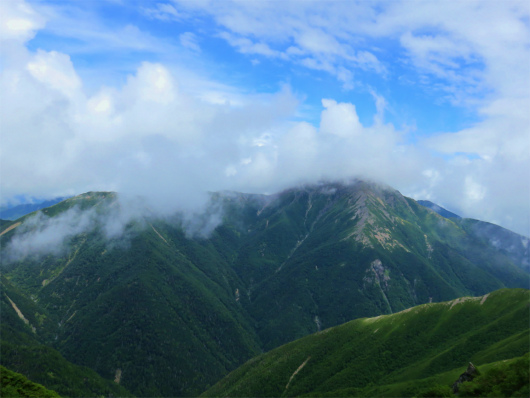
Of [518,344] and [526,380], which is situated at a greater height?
[526,380]

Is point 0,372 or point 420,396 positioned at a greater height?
point 0,372

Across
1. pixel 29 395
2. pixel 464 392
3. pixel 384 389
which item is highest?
pixel 29 395

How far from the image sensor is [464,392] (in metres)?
121

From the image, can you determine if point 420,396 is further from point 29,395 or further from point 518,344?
point 29,395

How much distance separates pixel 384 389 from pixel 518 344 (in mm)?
76779

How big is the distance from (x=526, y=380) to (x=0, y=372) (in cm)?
20670

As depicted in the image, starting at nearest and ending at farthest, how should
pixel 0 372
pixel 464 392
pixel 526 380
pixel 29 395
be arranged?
pixel 526 380
pixel 464 392
pixel 29 395
pixel 0 372

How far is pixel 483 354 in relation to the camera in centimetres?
19125

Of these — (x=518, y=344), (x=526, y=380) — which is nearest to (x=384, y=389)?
(x=518, y=344)

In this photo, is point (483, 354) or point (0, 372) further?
point (483, 354)

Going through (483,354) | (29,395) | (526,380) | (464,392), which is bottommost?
(483,354)

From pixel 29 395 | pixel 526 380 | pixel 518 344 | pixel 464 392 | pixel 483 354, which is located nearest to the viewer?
pixel 526 380

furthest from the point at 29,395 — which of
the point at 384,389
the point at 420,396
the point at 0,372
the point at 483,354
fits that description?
the point at 483,354

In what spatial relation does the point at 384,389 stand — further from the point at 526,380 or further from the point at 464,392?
the point at 526,380
